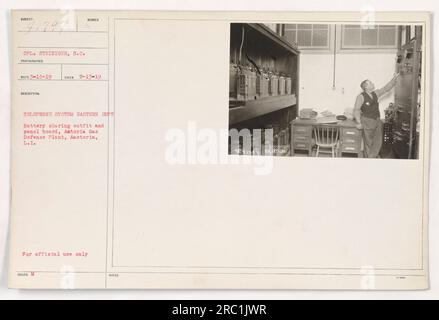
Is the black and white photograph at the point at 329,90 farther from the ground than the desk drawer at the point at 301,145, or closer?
farther from the ground

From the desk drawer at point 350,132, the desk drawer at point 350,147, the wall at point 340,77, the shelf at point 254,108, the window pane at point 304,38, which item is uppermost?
the window pane at point 304,38

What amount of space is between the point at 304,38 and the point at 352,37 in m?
0.08

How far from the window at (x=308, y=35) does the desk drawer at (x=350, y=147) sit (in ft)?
0.53

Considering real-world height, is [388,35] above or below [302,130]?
above

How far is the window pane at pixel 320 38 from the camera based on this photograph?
2.48ft

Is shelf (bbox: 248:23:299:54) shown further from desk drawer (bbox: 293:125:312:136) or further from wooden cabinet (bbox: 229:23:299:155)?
desk drawer (bbox: 293:125:312:136)

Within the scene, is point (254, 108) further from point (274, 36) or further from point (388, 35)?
point (388, 35)

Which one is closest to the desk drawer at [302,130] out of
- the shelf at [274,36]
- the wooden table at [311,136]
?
the wooden table at [311,136]

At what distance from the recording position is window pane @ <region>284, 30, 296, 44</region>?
754mm

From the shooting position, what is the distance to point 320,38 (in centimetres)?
76

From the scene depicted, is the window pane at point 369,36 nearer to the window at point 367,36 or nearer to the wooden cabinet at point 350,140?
the window at point 367,36

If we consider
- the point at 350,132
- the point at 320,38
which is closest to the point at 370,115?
the point at 350,132

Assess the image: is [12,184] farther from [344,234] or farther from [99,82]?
[344,234]
